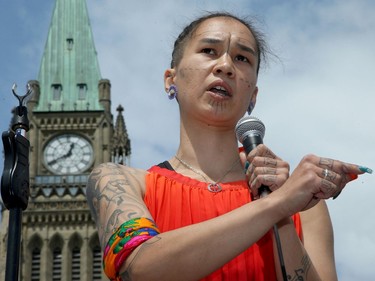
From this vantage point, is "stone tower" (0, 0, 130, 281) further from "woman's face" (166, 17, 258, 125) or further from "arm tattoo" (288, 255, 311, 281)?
"arm tattoo" (288, 255, 311, 281)

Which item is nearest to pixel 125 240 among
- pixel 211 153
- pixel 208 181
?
pixel 208 181

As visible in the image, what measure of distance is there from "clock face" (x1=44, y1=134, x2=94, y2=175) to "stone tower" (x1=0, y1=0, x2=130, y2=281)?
6 centimetres

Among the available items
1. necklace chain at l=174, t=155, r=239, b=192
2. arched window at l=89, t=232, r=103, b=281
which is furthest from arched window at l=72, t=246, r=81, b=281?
Answer: necklace chain at l=174, t=155, r=239, b=192

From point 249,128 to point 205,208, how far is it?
0.33 metres

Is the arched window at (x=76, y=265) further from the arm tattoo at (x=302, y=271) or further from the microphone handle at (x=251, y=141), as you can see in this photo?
the arm tattoo at (x=302, y=271)

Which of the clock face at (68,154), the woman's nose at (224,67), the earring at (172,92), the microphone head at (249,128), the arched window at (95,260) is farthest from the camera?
the clock face at (68,154)

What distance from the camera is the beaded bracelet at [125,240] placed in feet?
9.29

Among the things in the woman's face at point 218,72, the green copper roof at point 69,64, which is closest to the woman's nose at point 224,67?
the woman's face at point 218,72

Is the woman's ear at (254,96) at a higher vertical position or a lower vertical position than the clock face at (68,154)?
lower

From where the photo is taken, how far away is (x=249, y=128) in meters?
3.18

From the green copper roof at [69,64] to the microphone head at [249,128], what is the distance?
54.7 meters

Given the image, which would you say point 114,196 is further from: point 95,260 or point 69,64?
point 69,64

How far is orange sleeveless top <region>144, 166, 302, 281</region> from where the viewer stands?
307 cm

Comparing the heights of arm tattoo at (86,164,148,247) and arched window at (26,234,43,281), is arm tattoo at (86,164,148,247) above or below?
below
